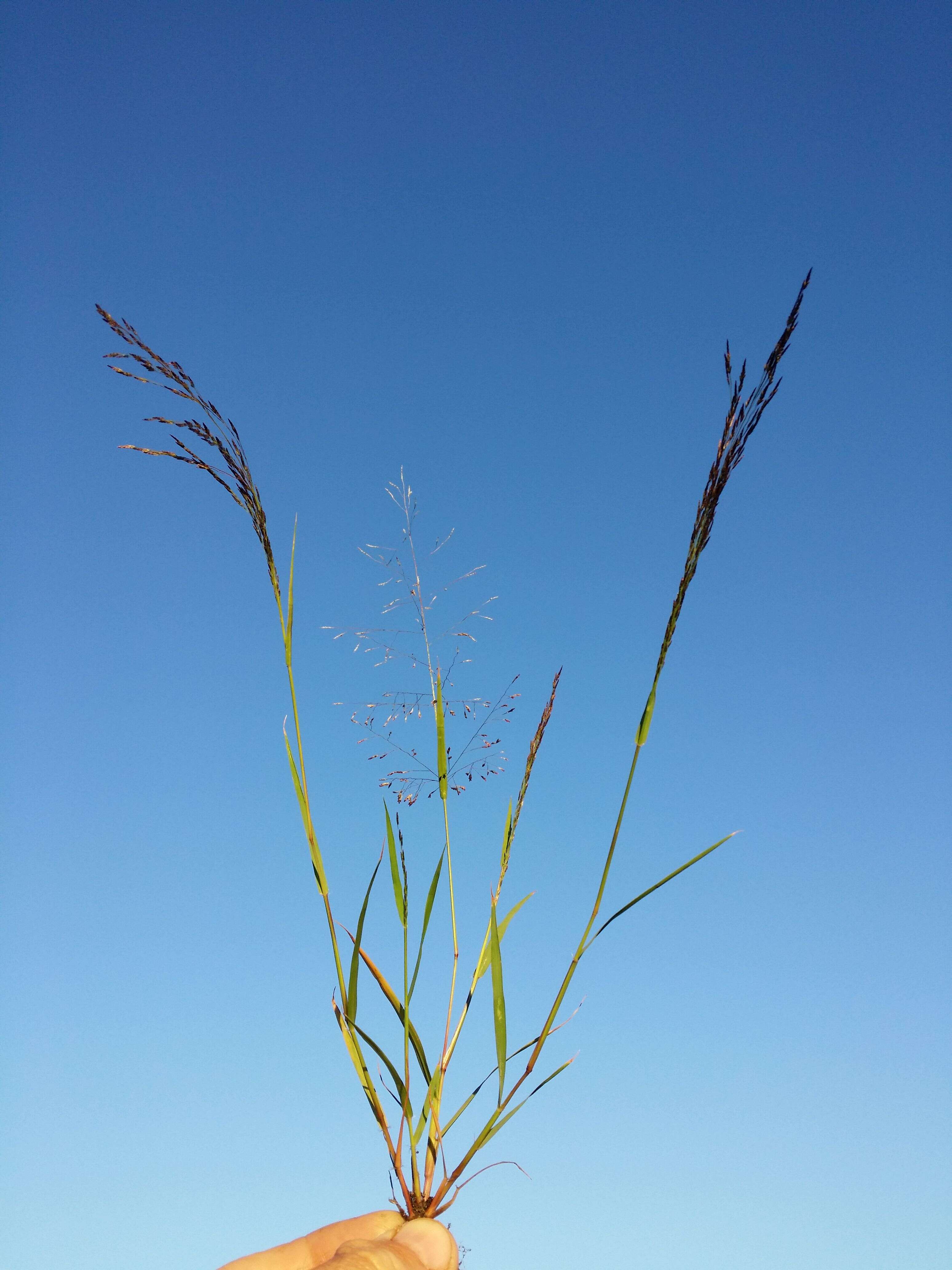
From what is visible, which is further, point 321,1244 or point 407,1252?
point 321,1244

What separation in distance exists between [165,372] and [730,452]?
2.79 ft

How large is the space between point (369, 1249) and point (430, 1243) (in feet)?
0.43

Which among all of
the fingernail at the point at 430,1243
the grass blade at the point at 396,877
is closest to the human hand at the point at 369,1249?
the fingernail at the point at 430,1243

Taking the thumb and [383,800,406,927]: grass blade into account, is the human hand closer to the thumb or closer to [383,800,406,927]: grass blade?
the thumb

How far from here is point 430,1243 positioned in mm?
1350

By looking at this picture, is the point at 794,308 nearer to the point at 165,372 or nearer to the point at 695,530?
the point at 695,530

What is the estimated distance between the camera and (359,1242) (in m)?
1.29

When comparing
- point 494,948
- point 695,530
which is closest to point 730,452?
point 695,530

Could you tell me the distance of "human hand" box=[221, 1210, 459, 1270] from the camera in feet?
4.07

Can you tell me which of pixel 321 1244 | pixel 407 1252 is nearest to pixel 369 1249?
pixel 407 1252

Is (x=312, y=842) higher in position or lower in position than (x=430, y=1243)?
higher

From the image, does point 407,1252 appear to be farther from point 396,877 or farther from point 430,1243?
point 396,877

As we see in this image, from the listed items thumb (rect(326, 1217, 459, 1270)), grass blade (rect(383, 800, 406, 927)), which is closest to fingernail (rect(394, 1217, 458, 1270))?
thumb (rect(326, 1217, 459, 1270))

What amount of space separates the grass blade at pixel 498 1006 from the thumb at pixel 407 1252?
0.64 ft
